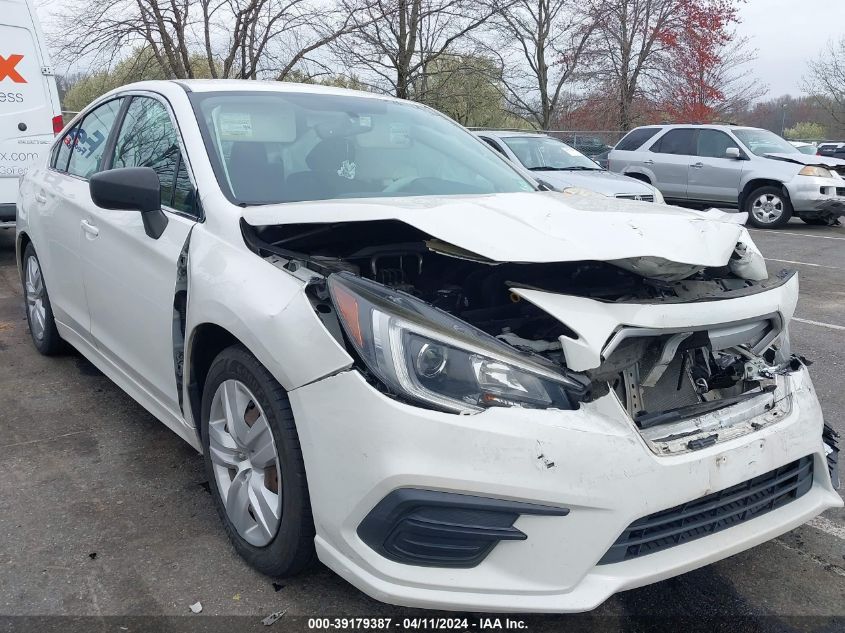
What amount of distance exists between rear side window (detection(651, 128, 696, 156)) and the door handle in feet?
38.7

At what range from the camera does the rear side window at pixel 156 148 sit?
2912 mm

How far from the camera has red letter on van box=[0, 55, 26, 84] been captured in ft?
25.7

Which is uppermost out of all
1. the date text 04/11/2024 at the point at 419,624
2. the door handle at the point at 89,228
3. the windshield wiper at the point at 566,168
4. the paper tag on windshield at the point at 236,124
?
the paper tag on windshield at the point at 236,124

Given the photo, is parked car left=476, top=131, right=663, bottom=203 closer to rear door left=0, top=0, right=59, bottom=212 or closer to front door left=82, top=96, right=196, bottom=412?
rear door left=0, top=0, right=59, bottom=212

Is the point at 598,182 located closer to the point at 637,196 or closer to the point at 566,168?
the point at 637,196

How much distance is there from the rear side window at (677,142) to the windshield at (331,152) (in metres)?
10.7

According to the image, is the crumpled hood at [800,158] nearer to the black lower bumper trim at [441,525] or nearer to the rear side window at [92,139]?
the rear side window at [92,139]

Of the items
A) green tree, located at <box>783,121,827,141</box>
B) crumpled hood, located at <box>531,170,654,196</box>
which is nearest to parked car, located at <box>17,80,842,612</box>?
crumpled hood, located at <box>531,170,654,196</box>

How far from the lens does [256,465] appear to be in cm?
238

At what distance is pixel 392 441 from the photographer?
6.18ft

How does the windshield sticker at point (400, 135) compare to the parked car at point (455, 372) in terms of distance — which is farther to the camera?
the windshield sticker at point (400, 135)

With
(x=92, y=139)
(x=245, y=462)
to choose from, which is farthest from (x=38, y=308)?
(x=245, y=462)

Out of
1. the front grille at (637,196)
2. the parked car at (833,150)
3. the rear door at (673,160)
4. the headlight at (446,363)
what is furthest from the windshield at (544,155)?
the parked car at (833,150)

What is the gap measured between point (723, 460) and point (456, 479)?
30.0 inches
